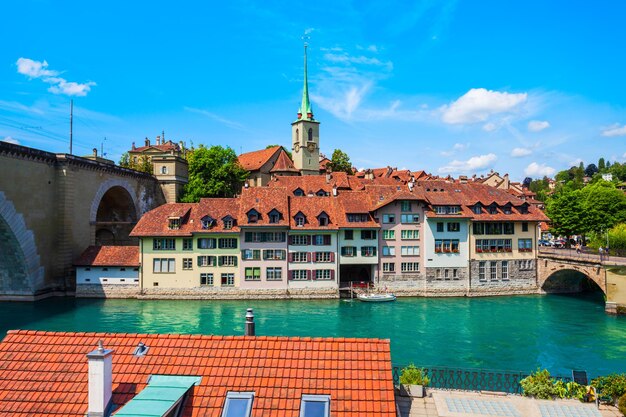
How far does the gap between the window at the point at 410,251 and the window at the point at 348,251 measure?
540 cm

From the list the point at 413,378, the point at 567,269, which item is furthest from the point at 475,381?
the point at 567,269

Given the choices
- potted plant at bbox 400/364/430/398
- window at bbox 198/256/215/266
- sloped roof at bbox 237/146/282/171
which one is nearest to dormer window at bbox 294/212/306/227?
window at bbox 198/256/215/266

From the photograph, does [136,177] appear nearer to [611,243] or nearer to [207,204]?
[207,204]

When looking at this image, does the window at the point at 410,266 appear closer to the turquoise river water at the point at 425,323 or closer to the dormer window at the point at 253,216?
the turquoise river water at the point at 425,323

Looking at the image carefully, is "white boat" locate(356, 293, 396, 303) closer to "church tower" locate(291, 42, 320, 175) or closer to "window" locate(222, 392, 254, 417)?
"window" locate(222, 392, 254, 417)

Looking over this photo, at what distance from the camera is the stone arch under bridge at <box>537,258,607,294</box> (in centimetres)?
4306

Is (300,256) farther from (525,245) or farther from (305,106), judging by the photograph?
(305,106)

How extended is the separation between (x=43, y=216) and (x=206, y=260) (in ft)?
57.2

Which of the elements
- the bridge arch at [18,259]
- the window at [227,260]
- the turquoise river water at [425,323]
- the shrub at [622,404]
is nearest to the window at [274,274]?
the turquoise river water at [425,323]

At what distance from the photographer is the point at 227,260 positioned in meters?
47.2

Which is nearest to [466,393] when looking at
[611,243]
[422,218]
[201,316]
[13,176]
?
[201,316]

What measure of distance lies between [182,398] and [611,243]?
56.6 meters

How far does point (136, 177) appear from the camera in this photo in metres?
67.4

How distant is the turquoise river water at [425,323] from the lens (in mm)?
29438
